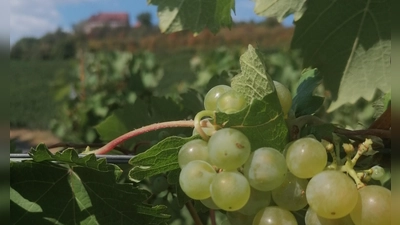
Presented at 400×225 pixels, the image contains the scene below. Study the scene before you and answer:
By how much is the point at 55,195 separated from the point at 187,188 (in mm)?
195

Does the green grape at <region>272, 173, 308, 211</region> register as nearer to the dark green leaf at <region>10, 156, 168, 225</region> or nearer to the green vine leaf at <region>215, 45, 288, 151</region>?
the green vine leaf at <region>215, 45, 288, 151</region>

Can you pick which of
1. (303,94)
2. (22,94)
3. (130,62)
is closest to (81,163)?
(303,94)

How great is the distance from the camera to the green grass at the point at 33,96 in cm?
1336

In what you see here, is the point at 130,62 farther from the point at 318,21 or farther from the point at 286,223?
the point at 286,223

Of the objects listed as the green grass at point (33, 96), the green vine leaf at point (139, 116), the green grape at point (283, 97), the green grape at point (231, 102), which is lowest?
the green grass at point (33, 96)

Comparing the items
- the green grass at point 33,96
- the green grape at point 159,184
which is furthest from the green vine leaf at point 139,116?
the green grass at point 33,96

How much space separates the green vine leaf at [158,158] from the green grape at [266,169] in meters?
0.07

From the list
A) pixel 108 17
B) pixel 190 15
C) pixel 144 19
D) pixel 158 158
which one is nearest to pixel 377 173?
pixel 158 158

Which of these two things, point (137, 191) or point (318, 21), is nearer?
point (137, 191)

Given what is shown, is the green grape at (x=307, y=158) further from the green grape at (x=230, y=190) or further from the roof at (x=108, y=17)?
the roof at (x=108, y=17)

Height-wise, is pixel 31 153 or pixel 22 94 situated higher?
pixel 31 153

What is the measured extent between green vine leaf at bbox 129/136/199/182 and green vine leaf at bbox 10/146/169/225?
48 millimetres

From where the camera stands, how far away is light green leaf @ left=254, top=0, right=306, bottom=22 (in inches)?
32.6

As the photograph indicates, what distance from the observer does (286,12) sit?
0.83 m
